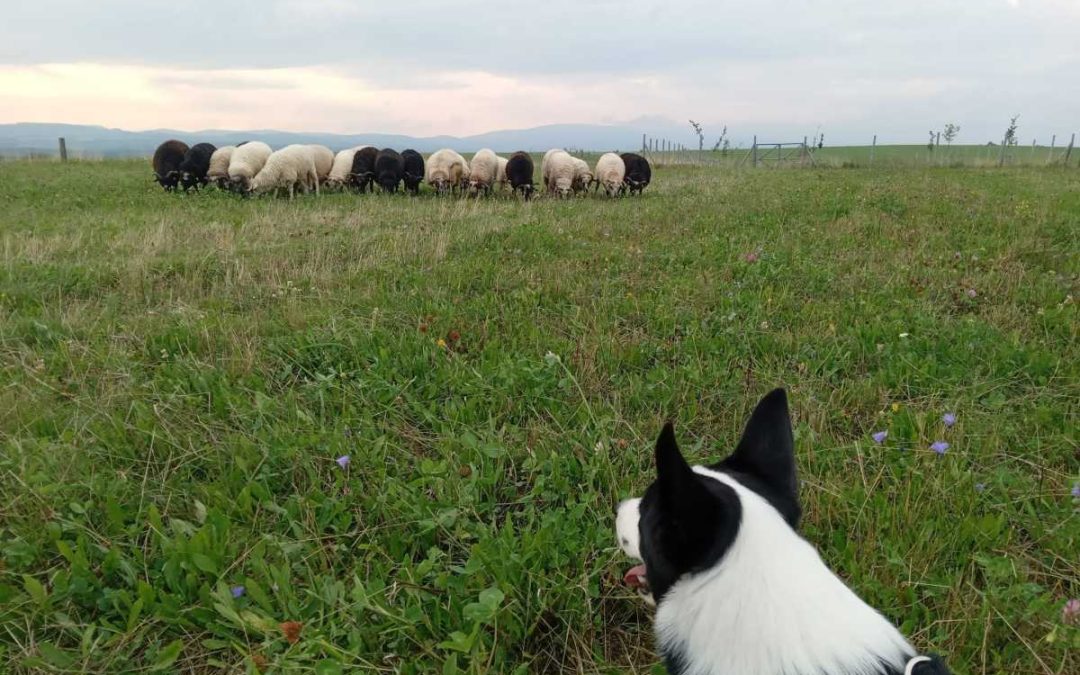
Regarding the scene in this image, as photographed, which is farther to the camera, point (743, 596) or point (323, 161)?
point (323, 161)

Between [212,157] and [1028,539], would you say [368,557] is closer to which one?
[1028,539]

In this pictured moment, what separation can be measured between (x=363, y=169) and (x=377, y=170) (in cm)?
70

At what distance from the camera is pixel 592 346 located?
13.6ft

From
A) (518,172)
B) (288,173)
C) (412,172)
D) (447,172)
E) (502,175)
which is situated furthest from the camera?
(502,175)

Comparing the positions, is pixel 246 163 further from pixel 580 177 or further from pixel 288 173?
pixel 580 177

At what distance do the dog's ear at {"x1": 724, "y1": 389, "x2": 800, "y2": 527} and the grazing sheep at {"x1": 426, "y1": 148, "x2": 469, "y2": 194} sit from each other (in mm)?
18196

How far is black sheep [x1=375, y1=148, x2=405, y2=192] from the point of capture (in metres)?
19.3

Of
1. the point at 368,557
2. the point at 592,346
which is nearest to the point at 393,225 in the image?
the point at 592,346

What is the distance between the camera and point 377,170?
19.5 metres

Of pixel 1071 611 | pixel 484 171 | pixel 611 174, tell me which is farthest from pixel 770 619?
pixel 484 171

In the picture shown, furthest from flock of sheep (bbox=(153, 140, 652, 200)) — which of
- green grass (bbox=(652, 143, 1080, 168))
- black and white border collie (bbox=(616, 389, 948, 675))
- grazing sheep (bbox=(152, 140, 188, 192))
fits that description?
black and white border collie (bbox=(616, 389, 948, 675))

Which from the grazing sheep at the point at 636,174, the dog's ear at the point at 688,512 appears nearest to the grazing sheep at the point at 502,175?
the grazing sheep at the point at 636,174

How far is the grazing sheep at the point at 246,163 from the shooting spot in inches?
688

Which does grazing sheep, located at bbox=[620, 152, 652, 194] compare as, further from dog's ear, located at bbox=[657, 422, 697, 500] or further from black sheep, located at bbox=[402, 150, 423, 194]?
dog's ear, located at bbox=[657, 422, 697, 500]
